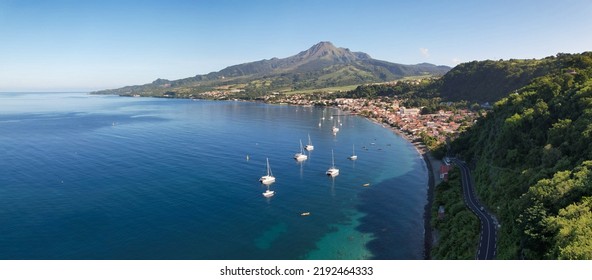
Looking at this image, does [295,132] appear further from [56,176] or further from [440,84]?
[440,84]

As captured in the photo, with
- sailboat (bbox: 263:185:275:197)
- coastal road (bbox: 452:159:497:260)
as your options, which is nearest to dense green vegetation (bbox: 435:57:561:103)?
coastal road (bbox: 452:159:497:260)

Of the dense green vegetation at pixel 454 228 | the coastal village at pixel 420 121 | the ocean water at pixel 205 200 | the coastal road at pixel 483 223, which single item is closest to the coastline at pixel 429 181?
the coastal village at pixel 420 121

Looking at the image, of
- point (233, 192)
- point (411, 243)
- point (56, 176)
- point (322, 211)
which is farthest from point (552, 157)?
point (56, 176)

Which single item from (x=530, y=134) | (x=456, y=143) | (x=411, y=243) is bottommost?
(x=411, y=243)

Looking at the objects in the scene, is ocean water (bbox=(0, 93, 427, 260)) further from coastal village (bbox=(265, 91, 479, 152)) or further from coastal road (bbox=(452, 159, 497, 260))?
coastal village (bbox=(265, 91, 479, 152))

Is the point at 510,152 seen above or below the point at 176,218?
above

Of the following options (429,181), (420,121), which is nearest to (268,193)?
(429,181)
